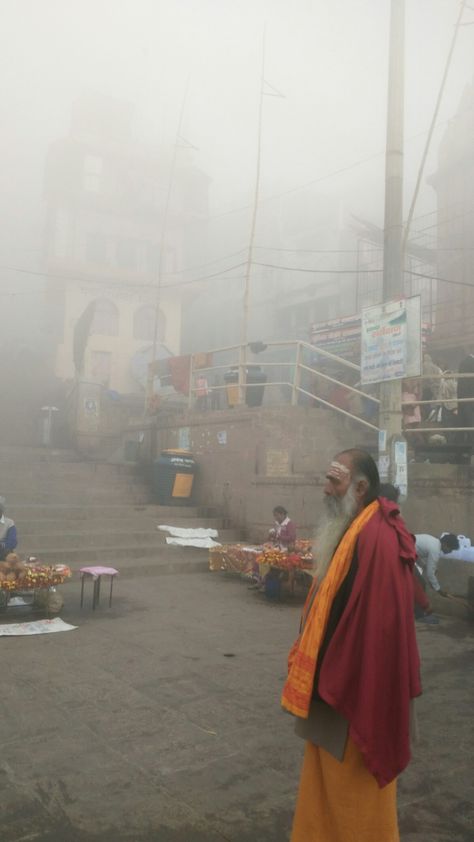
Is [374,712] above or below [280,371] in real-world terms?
below

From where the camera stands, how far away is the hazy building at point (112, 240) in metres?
34.5

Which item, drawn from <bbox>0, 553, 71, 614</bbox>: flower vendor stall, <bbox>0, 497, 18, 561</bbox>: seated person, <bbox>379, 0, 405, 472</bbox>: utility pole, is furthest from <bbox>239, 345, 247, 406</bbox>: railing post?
<bbox>0, 553, 71, 614</bbox>: flower vendor stall

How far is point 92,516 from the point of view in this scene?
40.4ft

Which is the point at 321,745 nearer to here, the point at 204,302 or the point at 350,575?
the point at 350,575

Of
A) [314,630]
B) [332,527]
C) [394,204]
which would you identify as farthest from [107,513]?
[314,630]

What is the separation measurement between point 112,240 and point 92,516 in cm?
2752

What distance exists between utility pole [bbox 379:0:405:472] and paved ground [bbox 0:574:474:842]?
2710mm

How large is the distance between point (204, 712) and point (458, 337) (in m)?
17.9

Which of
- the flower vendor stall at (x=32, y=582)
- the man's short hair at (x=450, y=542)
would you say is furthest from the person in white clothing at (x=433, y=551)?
the flower vendor stall at (x=32, y=582)

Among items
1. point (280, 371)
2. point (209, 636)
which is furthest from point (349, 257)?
point (209, 636)

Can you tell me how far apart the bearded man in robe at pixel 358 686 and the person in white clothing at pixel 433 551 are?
242 inches

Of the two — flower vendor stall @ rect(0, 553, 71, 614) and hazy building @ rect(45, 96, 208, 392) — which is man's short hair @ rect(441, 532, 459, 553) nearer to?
flower vendor stall @ rect(0, 553, 71, 614)

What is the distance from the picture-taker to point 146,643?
6383 mm

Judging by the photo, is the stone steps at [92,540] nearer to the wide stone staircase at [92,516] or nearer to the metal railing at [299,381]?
the wide stone staircase at [92,516]
